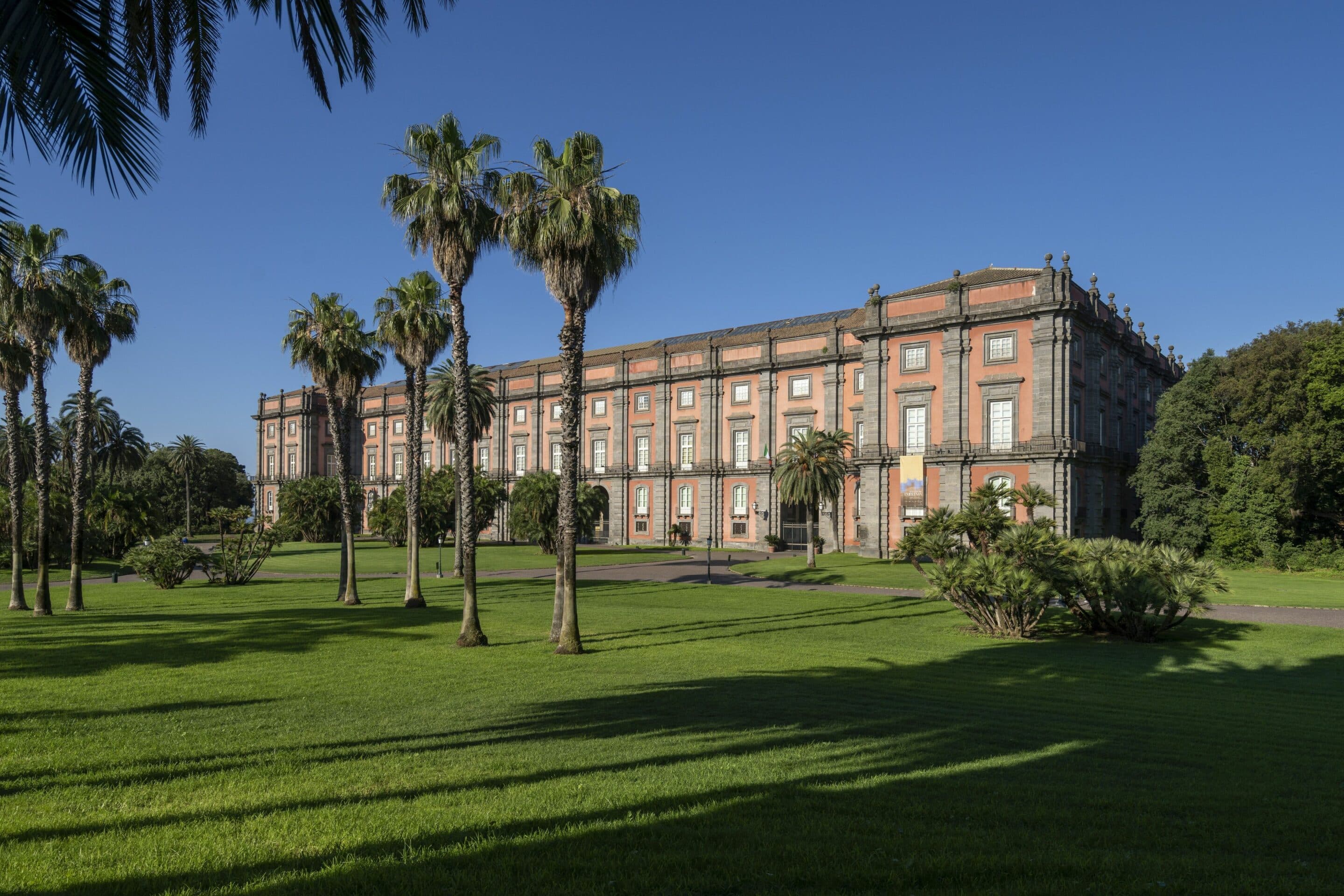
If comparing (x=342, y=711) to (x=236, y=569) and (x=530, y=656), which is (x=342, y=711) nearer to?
(x=530, y=656)

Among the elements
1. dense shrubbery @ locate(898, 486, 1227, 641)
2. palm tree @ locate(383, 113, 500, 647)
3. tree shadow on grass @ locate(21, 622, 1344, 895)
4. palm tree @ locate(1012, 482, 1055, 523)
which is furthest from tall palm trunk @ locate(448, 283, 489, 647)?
palm tree @ locate(1012, 482, 1055, 523)

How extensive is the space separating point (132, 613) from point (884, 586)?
84.9 ft

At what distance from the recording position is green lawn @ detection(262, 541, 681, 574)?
4406cm

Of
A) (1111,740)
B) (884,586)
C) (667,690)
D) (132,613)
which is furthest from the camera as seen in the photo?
(884,586)

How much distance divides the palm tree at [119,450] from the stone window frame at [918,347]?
58.7 meters

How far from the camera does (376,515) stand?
6316 centimetres

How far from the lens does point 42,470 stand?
24344 mm

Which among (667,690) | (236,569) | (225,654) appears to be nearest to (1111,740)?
(667,690)

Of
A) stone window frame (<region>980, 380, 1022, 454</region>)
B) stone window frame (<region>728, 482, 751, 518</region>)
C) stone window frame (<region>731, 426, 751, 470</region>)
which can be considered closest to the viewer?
stone window frame (<region>980, 380, 1022, 454</region>)

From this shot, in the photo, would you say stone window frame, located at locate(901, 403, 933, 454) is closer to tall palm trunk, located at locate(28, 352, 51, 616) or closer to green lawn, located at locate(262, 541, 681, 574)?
green lawn, located at locate(262, 541, 681, 574)

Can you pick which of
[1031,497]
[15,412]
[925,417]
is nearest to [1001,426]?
[925,417]

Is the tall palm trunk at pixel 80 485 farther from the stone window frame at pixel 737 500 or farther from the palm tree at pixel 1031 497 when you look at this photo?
the stone window frame at pixel 737 500

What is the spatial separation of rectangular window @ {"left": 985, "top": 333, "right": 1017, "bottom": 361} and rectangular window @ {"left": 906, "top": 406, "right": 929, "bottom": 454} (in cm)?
473

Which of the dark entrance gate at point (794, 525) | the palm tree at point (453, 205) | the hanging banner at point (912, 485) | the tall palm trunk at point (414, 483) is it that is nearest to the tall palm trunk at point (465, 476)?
the palm tree at point (453, 205)
